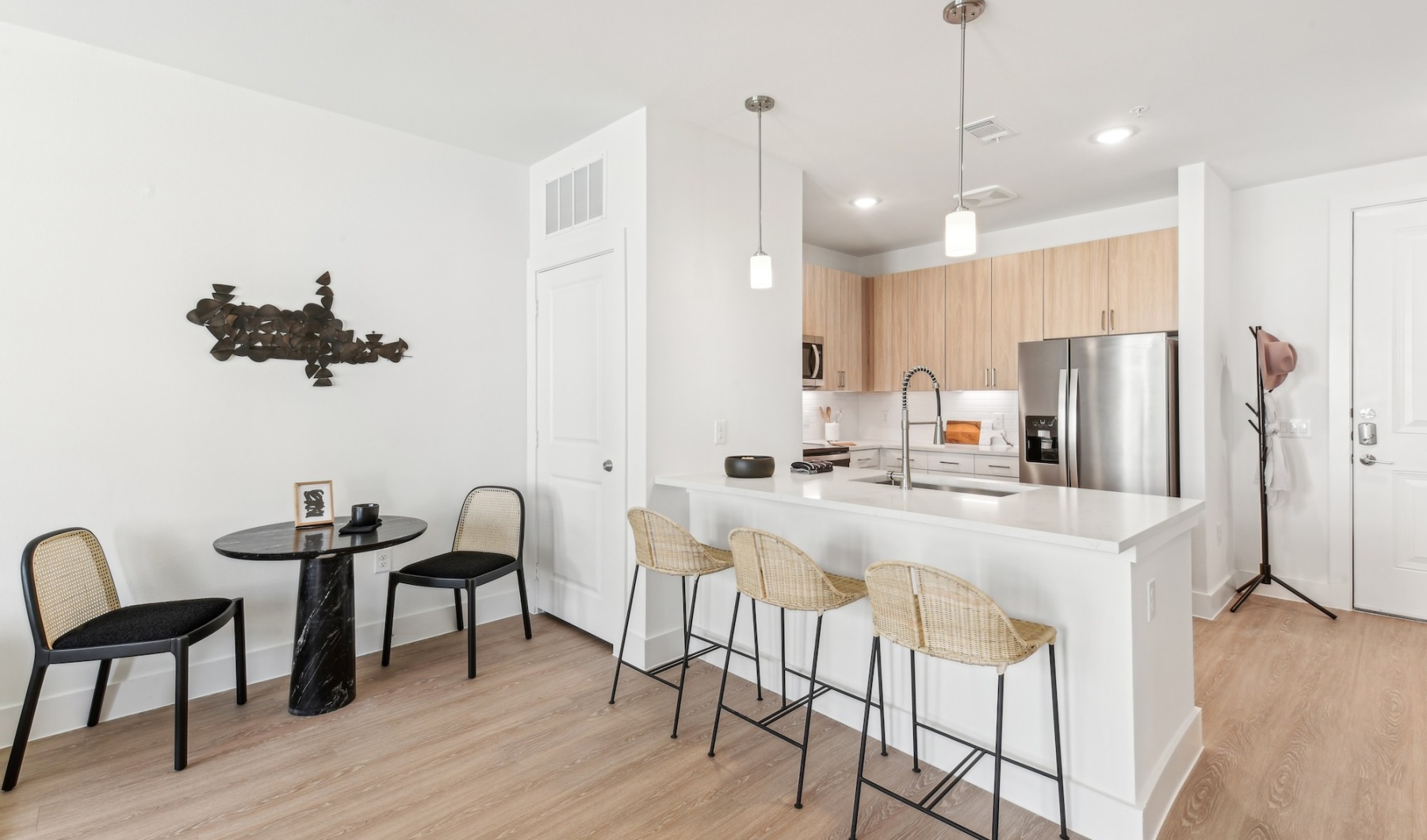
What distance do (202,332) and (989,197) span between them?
14.7ft

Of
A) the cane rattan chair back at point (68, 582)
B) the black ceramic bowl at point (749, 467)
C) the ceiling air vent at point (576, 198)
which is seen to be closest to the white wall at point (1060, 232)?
the black ceramic bowl at point (749, 467)

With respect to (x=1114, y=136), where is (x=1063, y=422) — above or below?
below

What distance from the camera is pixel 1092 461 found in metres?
4.28

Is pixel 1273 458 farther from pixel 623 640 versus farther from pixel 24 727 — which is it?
pixel 24 727

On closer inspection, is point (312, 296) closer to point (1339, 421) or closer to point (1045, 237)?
point (1045, 237)

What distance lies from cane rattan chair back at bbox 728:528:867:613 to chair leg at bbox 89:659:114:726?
254cm

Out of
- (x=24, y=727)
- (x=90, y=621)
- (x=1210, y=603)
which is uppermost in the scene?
(x=90, y=621)

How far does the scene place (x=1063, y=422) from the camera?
4.41 metres

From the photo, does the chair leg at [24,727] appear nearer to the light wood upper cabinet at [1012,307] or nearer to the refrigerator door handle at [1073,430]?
the refrigerator door handle at [1073,430]

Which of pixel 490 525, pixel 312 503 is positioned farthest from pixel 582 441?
pixel 312 503

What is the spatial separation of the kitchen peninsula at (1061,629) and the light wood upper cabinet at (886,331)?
3.20 m

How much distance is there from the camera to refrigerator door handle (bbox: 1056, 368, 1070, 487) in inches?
173

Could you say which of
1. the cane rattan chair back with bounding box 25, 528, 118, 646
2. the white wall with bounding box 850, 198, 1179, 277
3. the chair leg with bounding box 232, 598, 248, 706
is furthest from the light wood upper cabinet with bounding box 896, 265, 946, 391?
the cane rattan chair back with bounding box 25, 528, 118, 646

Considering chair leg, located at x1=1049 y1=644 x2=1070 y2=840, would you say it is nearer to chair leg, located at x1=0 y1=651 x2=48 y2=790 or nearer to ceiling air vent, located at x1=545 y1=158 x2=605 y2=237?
ceiling air vent, located at x1=545 y1=158 x2=605 y2=237
